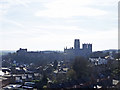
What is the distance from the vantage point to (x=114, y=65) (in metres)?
4.75

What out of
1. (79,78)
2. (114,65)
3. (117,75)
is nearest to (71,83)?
(79,78)

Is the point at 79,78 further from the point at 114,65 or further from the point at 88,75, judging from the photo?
the point at 114,65

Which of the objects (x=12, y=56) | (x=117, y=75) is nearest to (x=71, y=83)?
(x=117, y=75)

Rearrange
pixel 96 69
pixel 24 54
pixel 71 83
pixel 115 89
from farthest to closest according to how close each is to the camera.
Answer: pixel 24 54, pixel 96 69, pixel 71 83, pixel 115 89

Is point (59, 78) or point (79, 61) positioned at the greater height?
point (79, 61)

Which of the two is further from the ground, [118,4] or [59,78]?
[118,4]

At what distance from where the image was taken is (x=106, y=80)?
12.6 ft

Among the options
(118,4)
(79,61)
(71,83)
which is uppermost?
(118,4)

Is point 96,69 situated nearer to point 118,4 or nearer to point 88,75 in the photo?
point 88,75

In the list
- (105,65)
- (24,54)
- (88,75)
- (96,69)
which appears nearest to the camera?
(88,75)

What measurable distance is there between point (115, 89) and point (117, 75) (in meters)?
1.28

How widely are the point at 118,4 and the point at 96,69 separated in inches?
110

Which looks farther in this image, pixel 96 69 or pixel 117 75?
pixel 96 69

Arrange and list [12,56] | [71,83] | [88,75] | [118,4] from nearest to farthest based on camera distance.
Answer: [118,4]
[71,83]
[88,75]
[12,56]
